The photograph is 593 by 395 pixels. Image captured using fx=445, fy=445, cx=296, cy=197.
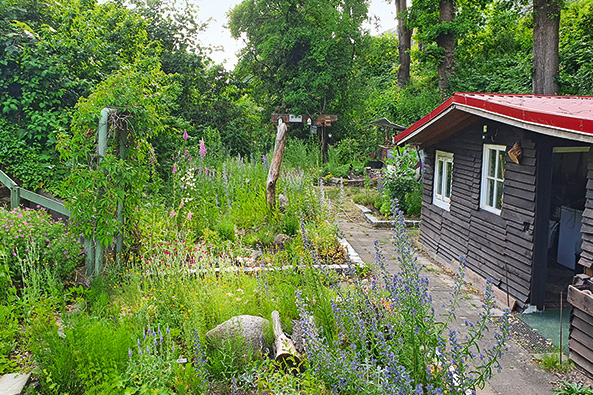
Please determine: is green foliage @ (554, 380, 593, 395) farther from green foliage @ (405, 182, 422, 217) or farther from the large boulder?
green foliage @ (405, 182, 422, 217)

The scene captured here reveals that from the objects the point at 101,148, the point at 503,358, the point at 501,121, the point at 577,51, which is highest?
the point at 577,51

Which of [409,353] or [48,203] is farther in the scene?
[48,203]

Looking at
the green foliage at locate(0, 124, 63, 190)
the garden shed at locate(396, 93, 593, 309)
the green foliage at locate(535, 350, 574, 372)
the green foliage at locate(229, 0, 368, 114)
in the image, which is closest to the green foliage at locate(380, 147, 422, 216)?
the garden shed at locate(396, 93, 593, 309)

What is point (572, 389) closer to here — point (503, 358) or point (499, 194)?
point (503, 358)

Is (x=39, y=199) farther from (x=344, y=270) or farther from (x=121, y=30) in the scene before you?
(x=121, y=30)

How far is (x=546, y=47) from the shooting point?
11734mm

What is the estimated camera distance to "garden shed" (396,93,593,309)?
5.48 meters

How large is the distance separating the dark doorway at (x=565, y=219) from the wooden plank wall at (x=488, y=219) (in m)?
0.87

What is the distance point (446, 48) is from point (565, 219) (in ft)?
30.4

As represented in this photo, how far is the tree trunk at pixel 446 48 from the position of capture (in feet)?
47.8

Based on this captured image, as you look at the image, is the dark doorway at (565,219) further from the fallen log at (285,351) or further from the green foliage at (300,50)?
the green foliage at (300,50)

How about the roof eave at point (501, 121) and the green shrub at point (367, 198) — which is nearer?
the roof eave at point (501, 121)

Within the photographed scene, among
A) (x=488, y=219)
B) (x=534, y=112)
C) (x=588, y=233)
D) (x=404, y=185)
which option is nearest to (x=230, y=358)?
(x=588, y=233)

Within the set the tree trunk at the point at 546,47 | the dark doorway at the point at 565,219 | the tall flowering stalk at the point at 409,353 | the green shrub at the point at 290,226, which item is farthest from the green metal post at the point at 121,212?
the tree trunk at the point at 546,47
